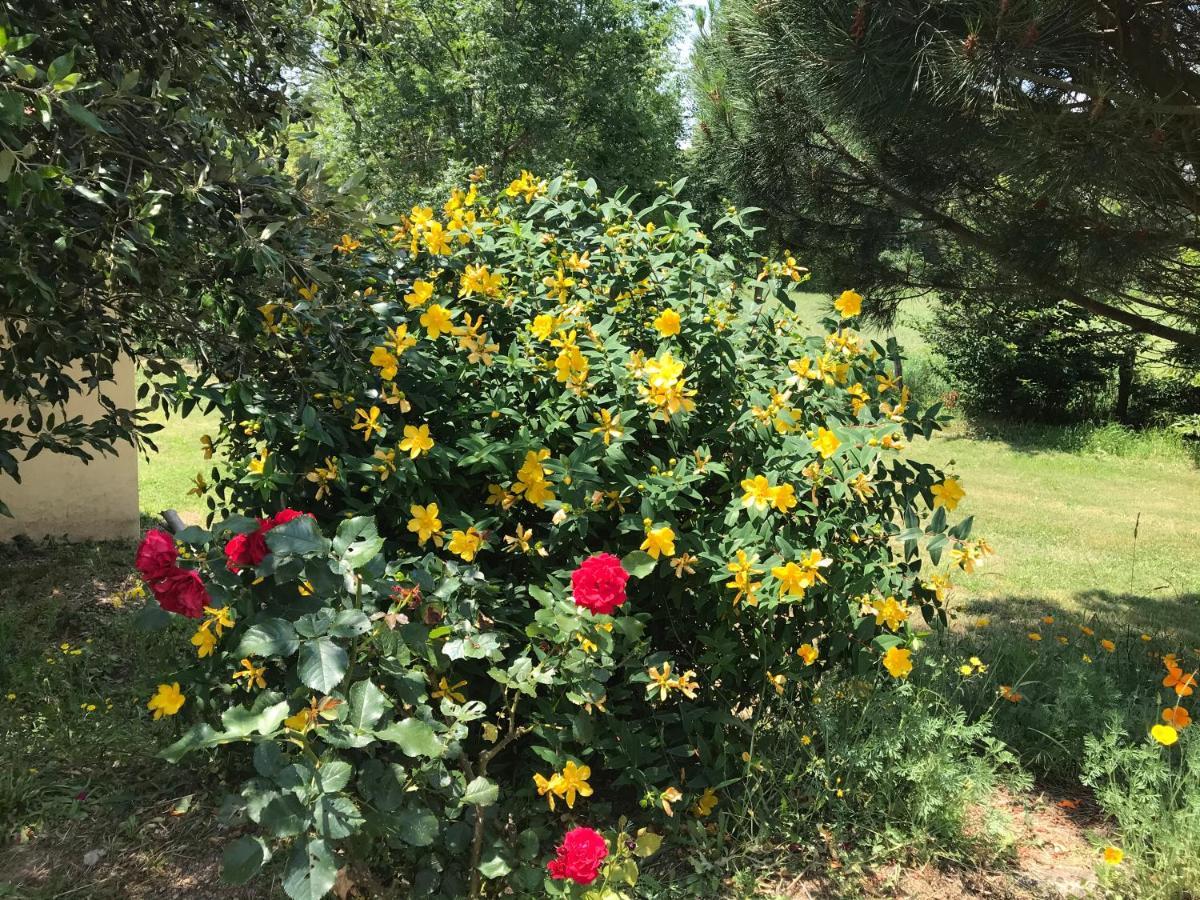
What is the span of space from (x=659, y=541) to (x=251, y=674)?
0.85 metres

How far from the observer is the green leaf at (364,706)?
1554 mm

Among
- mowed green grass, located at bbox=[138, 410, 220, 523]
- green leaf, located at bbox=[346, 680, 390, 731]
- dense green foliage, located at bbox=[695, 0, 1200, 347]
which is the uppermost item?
dense green foliage, located at bbox=[695, 0, 1200, 347]

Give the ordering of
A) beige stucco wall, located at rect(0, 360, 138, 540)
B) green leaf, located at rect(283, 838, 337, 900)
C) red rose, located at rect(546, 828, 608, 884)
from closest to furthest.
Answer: green leaf, located at rect(283, 838, 337, 900) < red rose, located at rect(546, 828, 608, 884) < beige stucco wall, located at rect(0, 360, 138, 540)

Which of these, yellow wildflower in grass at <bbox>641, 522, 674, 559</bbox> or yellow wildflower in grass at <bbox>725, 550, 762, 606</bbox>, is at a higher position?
yellow wildflower in grass at <bbox>641, 522, 674, 559</bbox>

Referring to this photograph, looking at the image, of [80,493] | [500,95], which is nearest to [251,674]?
[80,493]

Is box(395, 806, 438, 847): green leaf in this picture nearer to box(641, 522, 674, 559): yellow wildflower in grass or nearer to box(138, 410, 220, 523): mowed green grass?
box(641, 522, 674, 559): yellow wildflower in grass

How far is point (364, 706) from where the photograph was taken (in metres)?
1.57

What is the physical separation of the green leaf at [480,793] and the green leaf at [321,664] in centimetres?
38

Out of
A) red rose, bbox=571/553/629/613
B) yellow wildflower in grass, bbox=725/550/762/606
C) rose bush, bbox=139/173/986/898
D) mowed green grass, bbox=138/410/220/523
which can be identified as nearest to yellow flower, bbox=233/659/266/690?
rose bush, bbox=139/173/986/898

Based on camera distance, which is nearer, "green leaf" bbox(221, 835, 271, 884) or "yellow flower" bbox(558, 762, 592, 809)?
"green leaf" bbox(221, 835, 271, 884)

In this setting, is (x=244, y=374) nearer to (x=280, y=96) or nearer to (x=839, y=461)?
(x=280, y=96)

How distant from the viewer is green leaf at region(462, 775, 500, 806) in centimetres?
171

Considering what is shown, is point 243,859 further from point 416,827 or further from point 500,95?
point 500,95

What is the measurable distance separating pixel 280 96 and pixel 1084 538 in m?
5.87
